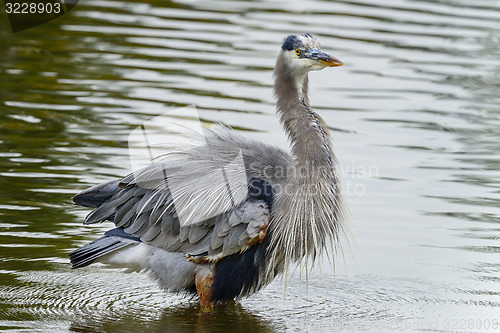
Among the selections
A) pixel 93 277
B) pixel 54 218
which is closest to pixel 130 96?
pixel 54 218

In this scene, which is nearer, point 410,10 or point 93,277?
point 93,277

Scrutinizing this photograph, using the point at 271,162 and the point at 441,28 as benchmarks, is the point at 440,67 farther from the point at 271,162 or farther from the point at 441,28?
the point at 271,162

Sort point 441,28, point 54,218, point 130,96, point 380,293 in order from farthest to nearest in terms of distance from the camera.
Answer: point 441,28, point 130,96, point 54,218, point 380,293

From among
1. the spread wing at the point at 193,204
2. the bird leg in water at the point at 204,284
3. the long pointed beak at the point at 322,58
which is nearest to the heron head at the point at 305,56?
the long pointed beak at the point at 322,58

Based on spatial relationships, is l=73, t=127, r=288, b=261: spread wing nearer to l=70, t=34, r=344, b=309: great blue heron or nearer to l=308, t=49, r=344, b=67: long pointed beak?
l=70, t=34, r=344, b=309: great blue heron

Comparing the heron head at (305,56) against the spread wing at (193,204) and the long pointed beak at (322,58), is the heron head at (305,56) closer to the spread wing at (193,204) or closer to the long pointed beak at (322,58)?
the long pointed beak at (322,58)

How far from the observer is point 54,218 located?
903 cm

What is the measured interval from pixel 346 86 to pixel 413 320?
6858 millimetres

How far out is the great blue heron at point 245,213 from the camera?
755cm

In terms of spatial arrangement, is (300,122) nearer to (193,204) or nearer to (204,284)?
(193,204)

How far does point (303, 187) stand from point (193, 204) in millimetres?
912

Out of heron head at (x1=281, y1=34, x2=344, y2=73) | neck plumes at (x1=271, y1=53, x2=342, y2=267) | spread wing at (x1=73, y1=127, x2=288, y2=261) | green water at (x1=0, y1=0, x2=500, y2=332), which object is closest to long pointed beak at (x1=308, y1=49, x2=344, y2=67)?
heron head at (x1=281, y1=34, x2=344, y2=73)

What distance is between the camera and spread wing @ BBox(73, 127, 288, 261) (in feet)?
24.5

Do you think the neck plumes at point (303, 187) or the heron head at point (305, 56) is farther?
the heron head at point (305, 56)
